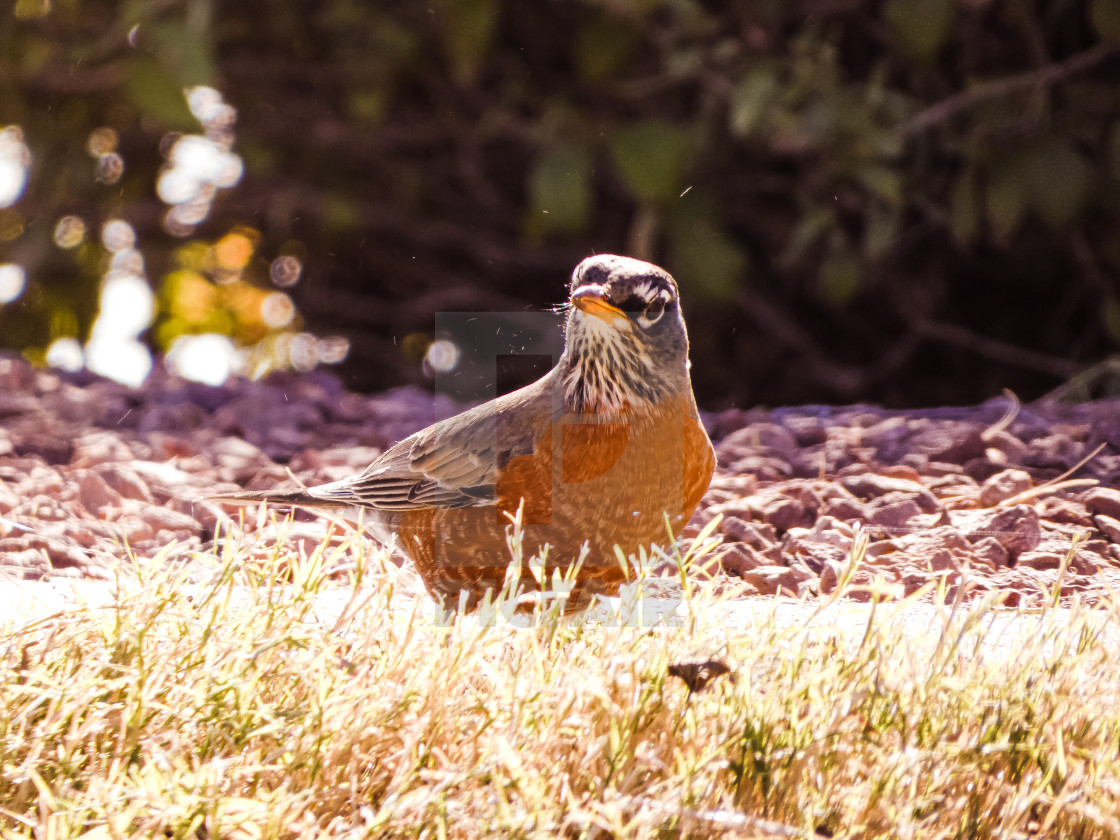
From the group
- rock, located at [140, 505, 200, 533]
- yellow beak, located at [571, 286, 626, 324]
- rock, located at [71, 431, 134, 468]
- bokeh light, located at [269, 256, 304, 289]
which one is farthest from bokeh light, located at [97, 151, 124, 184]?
yellow beak, located at [571, 286, 626, 324]

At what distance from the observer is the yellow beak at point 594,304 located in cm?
209

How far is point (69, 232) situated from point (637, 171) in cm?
319

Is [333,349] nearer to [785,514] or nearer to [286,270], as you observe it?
[286,270]

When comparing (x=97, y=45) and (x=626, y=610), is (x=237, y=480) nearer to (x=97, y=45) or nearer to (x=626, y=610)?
(x=626, y=610)

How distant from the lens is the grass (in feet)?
4.17

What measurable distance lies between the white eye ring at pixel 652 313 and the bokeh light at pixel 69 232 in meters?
4.54

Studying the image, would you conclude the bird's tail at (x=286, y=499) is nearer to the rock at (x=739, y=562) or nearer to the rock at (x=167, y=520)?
the rock at (x=167, y=520)

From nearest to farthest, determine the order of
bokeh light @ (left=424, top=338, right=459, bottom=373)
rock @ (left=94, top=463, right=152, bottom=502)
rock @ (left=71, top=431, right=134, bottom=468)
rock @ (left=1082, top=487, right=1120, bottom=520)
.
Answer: rock @ (left=1082, top=487, right=1120, bottom=520), rock @ (left=94, top=463, right=152, bottom=502), rock @ (left=71, top=431, right=134, bottom=468), bokeh light @ (left=424, top=338, right=459, bottom=373)

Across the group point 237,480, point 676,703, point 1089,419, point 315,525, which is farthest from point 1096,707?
point 237,480

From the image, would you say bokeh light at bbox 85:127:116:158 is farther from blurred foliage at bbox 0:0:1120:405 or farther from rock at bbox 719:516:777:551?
rock at bbox 719:516:777:551

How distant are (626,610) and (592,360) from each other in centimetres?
68

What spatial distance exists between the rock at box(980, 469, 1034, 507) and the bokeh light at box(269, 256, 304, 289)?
4581mm

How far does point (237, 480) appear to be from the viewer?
322 centimetres

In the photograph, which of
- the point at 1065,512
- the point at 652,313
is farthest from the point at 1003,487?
the point at 652,313
